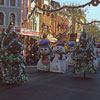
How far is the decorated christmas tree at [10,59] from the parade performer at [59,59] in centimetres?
518

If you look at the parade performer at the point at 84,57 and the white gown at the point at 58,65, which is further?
the white gown at the point at 58,65

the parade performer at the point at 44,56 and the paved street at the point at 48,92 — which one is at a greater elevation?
the parade performer at the point at 44,56

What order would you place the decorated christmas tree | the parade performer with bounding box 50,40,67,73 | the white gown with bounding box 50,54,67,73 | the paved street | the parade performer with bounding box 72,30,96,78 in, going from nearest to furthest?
the paved street < the decorated christmas tree < the parade performer with bounding box 72,30,96,78 < the parade performer with bounding box 50,40,67,73 < the white gown with bounding box 50,54,67,73

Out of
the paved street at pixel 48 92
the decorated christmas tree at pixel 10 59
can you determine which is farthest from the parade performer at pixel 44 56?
the decorated christmas tree at pixel 10 59

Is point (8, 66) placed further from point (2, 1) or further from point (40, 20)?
point (40, 20)

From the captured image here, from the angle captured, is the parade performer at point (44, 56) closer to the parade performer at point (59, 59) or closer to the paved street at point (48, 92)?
the parade performer at point (59, 59)

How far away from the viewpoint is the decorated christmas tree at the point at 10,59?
962 centimetres

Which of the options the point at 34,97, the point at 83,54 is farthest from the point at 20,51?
the point at 83,54

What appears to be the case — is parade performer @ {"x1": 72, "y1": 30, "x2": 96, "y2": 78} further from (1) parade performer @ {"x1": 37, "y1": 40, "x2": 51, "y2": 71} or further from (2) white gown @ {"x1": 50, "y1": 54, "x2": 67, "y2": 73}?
(1) parade performer @ {"x1": 37, "y1": 40, "x2": 51, "y2": 71}

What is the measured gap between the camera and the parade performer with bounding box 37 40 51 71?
48.8 ft

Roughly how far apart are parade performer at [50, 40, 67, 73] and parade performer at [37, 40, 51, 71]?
12.2 inches

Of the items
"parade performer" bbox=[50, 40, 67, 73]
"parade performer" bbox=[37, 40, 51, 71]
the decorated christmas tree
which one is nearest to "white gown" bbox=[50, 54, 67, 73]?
"parade performer" bbox=[50, 40, 67, 73]

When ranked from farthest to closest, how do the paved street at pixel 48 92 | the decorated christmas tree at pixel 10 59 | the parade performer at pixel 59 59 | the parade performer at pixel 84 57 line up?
1. the parade performer at pixel 59 59
2. the parade performer at pixel 84 57
3. the decorated christmas tree at pixel 10 59
4. the paved street at pixel 48 92

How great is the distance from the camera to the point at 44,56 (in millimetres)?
15211
